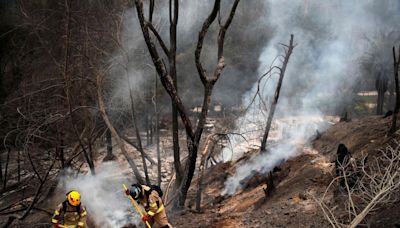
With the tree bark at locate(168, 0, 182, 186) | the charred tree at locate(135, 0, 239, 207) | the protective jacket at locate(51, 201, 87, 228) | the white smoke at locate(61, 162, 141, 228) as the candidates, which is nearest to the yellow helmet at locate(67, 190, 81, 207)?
the protective jacket at locate(51, 201, 87, 228)

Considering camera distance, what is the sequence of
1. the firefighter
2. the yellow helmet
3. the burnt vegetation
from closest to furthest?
the firefighter → the yellow helmet → the burnt vegetation

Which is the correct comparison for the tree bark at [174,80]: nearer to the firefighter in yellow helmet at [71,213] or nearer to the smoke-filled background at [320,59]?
the firefighter in yellow helmet at [71,213]

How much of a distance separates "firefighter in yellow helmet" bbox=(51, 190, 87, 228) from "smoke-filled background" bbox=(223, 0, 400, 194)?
37.1ft

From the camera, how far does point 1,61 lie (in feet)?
48.3

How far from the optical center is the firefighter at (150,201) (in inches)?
214

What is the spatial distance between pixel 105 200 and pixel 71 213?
582 cm

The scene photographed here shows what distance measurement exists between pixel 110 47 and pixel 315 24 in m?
22.1

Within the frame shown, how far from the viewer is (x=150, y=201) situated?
562 cm

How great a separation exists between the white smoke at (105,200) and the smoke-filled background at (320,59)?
664cm

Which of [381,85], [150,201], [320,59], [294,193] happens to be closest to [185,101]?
[320,59]

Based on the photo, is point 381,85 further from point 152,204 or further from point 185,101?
point 152,204

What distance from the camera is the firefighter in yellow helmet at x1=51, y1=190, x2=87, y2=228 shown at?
220 inches

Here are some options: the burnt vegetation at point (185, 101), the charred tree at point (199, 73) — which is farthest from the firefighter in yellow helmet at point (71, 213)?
the charred tree at point (199, 73)

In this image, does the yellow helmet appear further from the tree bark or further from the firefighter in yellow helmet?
the tree bark
